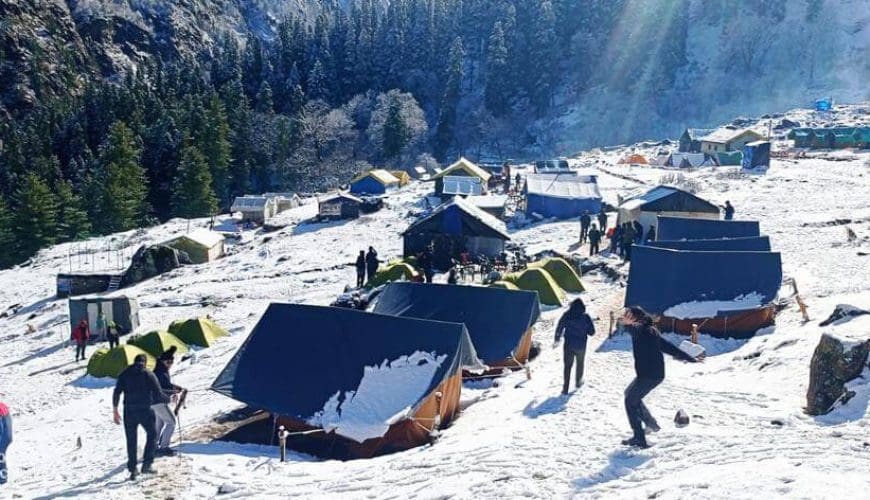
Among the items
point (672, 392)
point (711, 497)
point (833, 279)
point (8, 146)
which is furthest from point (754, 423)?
point (8, 146)

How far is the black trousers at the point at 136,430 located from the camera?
9.77 meters

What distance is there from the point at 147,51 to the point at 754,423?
141m

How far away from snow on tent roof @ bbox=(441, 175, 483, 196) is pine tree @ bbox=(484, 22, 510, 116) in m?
54.7

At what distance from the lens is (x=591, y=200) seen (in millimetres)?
39594

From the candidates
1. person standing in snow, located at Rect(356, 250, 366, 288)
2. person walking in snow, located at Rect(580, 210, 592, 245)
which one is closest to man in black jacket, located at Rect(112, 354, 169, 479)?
person standing in snow, located at Rect(356, 250, 366, 288)

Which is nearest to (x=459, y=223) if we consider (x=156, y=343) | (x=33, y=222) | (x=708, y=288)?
(x=156, y=343)

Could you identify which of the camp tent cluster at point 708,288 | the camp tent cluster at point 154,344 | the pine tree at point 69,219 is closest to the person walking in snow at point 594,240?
the camp tent cluster at point 708,288

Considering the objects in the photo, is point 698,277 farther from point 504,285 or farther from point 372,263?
point 372,263

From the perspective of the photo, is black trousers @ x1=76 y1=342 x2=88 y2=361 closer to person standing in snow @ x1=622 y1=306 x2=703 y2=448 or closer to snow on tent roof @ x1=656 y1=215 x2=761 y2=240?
snow on tent roof @ x1=656 y1=215 x2=761 y2=240

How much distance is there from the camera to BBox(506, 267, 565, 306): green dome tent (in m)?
23.1

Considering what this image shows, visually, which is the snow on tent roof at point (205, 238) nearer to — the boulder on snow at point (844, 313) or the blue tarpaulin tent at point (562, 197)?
the blue tarpaulin tent at point (562, 197)

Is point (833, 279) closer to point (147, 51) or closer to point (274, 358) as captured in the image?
point (274, 358)

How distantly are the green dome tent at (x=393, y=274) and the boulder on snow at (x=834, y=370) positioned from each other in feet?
58.6

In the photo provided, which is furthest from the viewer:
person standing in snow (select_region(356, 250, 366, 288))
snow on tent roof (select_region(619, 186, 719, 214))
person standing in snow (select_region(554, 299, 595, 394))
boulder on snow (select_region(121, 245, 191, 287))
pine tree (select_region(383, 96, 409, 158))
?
pine tree (select_region(383, 96, 409, 158))
